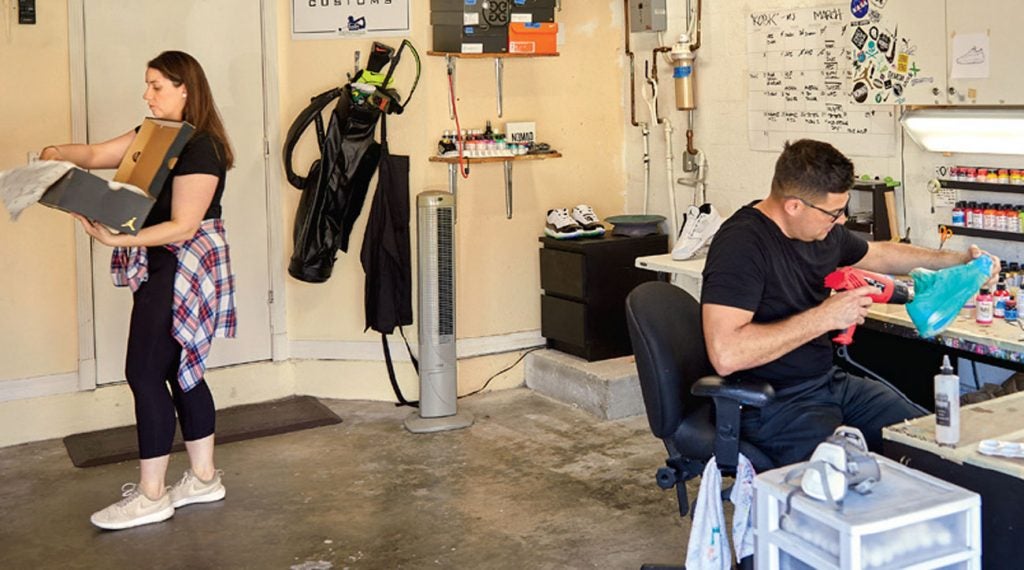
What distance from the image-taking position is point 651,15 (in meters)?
5.78

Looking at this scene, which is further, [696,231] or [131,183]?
[696,231]

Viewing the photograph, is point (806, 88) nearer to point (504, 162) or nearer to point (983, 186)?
point (983, 186)

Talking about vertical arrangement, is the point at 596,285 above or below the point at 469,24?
below

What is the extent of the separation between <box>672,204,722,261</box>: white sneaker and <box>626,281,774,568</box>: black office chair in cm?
170

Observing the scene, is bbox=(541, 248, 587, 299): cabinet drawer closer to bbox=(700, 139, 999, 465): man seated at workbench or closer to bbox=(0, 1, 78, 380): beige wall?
bbox=(0, 1, 78, 380): beige wall

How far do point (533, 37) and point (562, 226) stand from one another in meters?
0.90

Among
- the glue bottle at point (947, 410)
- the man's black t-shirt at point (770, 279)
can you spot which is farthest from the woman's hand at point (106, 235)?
the glue bottle at point (947, 410)

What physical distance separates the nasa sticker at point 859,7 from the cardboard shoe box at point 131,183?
2522 millimetres

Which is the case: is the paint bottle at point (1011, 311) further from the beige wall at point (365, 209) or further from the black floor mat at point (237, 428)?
the black floor mat at point (237, 428)

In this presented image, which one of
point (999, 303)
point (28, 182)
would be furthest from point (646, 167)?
point (28, 182)

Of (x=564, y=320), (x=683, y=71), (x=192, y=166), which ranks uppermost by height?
(x=683, y=71)

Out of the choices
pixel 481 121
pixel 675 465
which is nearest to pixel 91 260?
pixel 481 121

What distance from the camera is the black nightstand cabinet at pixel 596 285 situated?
5.68 meters

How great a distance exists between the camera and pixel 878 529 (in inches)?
93.3
